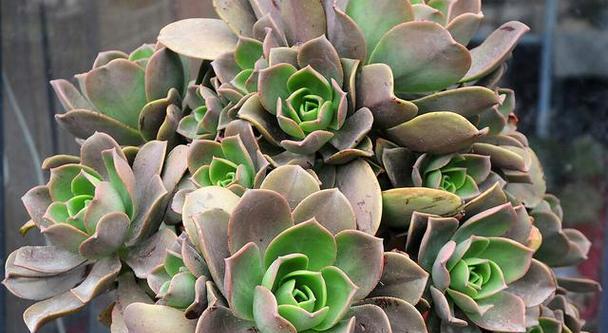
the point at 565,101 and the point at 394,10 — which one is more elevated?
the point at 394,10

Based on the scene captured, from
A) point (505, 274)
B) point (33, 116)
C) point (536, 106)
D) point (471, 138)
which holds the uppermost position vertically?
point (471, 138)

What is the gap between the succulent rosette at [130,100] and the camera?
62 centimetres

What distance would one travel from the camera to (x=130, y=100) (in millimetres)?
641

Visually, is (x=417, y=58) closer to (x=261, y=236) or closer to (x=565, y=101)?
(x=261, y=236)

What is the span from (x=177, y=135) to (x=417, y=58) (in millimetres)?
222

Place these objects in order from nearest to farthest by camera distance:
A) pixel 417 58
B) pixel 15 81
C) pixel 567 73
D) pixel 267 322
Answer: pixel 267 322 < pixel 417 58 < pixel 15 81 < pixel 567 73

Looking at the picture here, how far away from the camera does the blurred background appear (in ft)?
5.06

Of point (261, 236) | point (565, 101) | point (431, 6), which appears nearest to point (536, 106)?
point (565, 101)

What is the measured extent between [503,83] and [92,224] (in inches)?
51.0

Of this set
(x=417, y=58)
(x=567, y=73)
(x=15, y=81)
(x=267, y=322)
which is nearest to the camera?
(x=267, y=322)

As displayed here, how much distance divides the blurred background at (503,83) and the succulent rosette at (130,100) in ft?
2.93

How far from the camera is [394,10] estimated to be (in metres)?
0.56

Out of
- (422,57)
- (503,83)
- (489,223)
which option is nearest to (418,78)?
(422,57)

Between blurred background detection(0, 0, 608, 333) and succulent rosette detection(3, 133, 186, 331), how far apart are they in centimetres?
93
